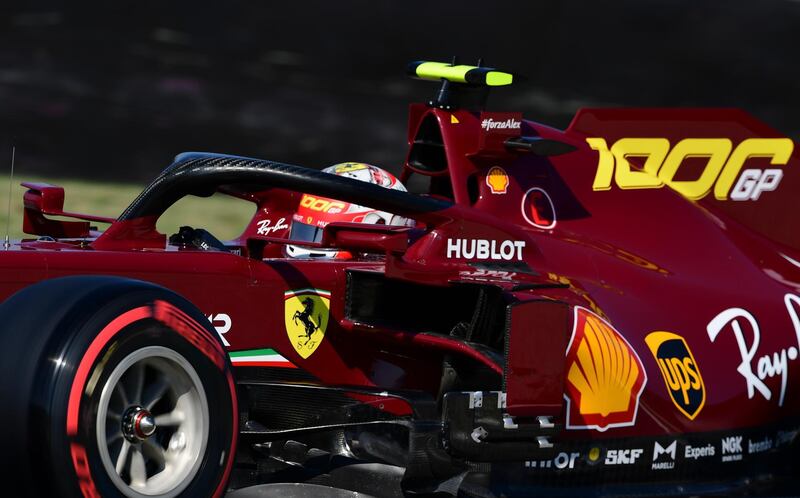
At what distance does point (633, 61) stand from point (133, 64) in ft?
14.9

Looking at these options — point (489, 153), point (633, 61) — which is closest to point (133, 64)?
point (633, 61)

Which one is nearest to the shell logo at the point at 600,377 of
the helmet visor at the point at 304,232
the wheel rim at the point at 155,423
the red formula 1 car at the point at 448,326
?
the red formula 1 car at the point at 448,326

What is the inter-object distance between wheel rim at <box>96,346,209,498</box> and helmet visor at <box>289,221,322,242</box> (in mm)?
1843

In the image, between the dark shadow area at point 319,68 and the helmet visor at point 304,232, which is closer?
the helmet visor at point 304,232

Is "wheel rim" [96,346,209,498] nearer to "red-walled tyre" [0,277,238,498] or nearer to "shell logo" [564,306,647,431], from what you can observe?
"red-walled tyre" [0,277,238,498]

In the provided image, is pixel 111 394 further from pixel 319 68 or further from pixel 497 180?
pixel 319 68

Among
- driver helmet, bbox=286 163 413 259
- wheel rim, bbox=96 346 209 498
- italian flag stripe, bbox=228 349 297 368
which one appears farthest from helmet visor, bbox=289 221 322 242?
wheel rim, bbox=96 346 209 498

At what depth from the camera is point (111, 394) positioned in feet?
10.2

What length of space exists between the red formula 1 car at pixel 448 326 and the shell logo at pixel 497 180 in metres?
0.01

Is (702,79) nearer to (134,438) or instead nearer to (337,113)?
(337,113)

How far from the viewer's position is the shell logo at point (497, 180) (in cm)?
485

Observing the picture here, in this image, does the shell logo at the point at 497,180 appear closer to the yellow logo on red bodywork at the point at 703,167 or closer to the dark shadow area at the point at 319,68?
the yellow logo on red bodywork at the point at 703,167

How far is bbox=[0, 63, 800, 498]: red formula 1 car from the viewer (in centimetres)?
317

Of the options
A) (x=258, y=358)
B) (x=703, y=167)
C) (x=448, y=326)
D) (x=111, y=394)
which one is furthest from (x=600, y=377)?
(x=111, y=394)
